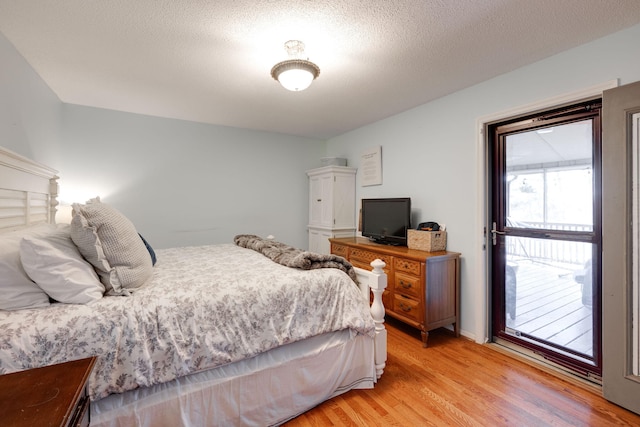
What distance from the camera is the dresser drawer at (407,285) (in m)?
2.61

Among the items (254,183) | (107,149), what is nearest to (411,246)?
(254,183)

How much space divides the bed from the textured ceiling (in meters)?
0.89

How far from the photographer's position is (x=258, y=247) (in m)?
2.62

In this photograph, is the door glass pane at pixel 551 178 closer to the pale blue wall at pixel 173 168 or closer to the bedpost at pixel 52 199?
the pale blue wall at pixel 173 168

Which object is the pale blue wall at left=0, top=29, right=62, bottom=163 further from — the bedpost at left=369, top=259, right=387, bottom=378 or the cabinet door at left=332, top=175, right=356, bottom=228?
the cabinet door at left=332, top=175, right=356, bottom=228

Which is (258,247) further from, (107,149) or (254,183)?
(107,149)

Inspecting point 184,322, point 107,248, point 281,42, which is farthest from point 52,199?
point 281,42

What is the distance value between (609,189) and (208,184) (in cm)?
391

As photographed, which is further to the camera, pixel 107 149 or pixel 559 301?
pixel 107 149

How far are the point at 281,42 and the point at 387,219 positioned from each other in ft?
6.97

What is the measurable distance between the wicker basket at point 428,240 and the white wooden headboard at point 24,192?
3.10 meters

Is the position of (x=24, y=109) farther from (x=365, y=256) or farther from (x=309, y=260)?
(x=365, y=256)

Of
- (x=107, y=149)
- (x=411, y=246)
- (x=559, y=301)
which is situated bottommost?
(x=559, y=301)

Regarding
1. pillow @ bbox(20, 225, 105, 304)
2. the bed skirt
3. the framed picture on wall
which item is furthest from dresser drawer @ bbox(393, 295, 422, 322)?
pillow @ bbox(20, 225, 105, 304)
